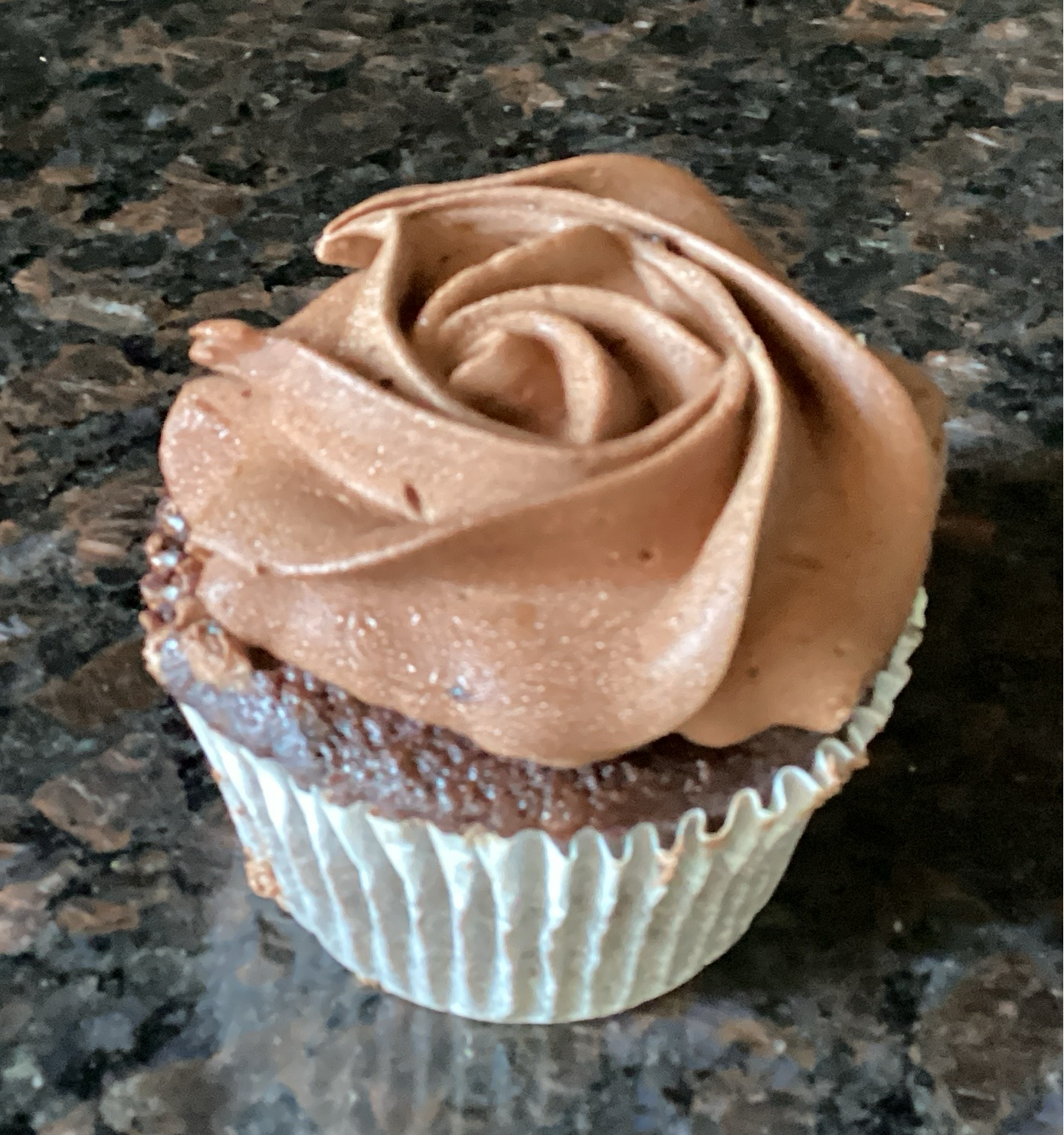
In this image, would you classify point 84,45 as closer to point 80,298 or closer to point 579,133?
point 80,298

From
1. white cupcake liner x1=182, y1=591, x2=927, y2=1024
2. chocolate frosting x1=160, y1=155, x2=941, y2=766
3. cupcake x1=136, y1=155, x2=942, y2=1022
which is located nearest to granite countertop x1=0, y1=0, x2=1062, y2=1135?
white cupcake liner x1=182, y1=591, x2=927, y2=1024

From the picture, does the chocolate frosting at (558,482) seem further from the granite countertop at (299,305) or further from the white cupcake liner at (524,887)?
the granite countertop at (299,305)

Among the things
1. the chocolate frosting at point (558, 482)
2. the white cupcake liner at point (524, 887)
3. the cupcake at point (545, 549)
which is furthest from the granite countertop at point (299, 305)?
the chocolate frosting at point (558, 482)

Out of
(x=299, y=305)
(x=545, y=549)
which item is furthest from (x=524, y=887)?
(x=299, y=305)

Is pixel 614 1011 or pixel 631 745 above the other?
pixel 631 745

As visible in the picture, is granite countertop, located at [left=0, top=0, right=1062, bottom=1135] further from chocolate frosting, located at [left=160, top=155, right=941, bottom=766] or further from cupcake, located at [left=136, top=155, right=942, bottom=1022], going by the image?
chocolate frosting, located at [left=160, top=155, right=941, bottom=766]

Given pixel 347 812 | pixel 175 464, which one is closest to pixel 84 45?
pixel 175 464
